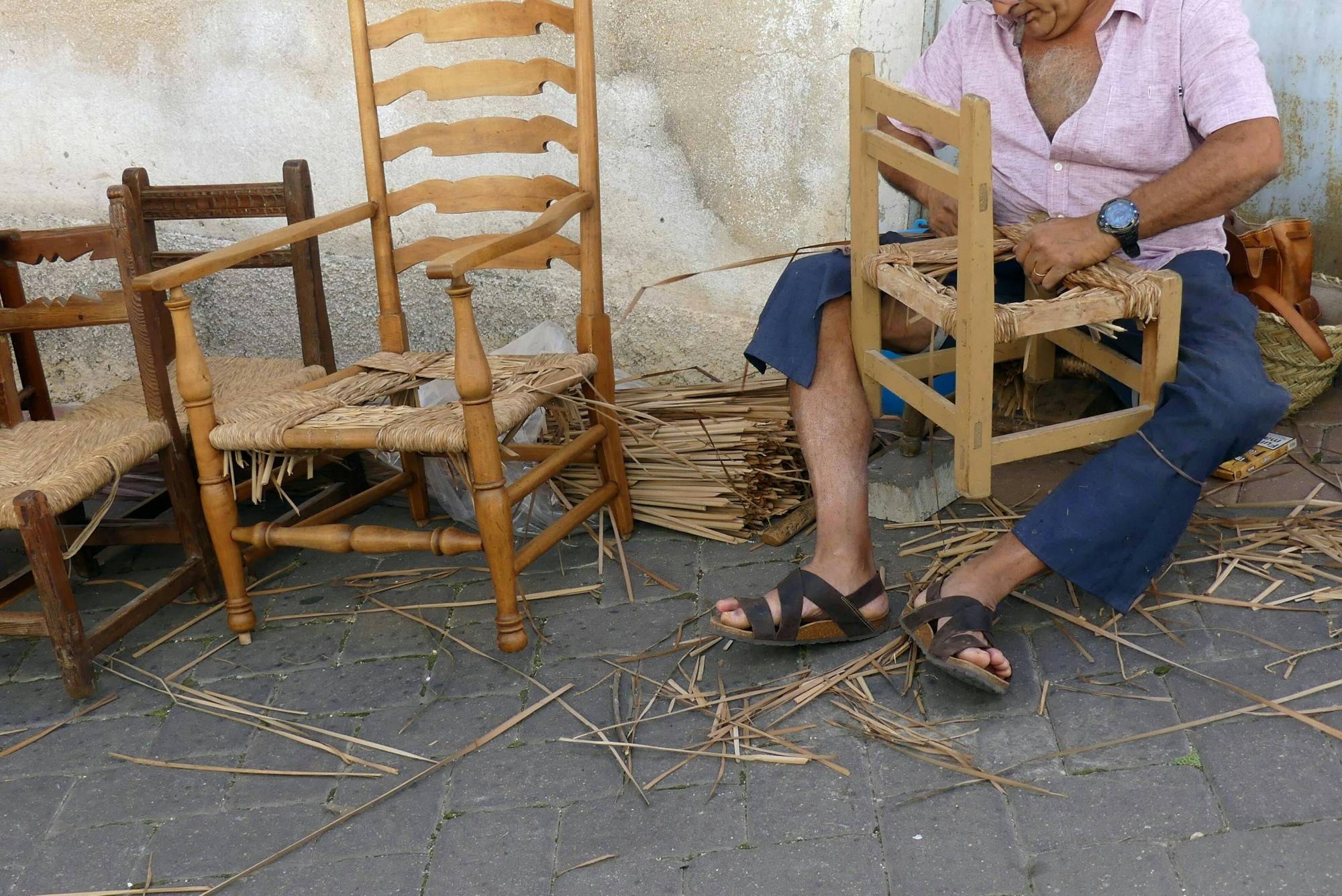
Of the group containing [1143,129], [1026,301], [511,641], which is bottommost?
[511,641]

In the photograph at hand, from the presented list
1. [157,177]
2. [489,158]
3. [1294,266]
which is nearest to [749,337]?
[489,158]

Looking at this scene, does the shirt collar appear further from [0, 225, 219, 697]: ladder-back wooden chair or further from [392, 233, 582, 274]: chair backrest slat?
[0, 225, 219, 697]: ladder-back wooden chair

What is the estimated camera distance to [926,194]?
9.44 feet

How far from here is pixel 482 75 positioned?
3.10 metres

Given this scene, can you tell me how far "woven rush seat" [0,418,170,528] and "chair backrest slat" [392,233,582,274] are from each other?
78 cm

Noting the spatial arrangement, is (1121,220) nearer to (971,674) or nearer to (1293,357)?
(971,674)

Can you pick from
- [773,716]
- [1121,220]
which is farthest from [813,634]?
[1121,220]

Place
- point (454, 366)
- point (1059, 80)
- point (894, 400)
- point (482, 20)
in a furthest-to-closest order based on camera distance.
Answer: point (894, 400) → point (482, 20) → point (454, 366) → point (1059, 80)

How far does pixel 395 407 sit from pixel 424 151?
5.00 ft

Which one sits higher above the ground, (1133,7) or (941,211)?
(1133,7)

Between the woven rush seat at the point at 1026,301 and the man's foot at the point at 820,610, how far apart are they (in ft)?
1.88

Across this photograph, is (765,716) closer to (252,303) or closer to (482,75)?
(482,75)

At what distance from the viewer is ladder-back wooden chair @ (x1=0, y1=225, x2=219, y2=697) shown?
2.59m

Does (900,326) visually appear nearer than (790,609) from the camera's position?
No
